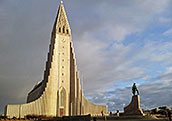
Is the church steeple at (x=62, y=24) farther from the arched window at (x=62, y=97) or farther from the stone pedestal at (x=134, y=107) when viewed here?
the stone pedestal at (x=134, y=107)

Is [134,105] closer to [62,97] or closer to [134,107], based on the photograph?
[134,107]

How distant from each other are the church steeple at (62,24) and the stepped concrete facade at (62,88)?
20.8 inches

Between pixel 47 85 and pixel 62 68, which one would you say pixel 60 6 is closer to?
pixel 62 68

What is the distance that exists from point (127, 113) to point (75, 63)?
18759 mm

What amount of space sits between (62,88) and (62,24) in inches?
743

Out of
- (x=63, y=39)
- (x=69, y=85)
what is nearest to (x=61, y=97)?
(x=69, y=85)

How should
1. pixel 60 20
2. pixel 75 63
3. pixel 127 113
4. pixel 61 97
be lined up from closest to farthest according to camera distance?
pixel 127 113, pixel 61 97, pixel 75 63, pixel 60 20

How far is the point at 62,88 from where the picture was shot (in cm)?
4388

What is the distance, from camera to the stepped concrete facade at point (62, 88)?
130ft

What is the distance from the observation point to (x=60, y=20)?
5250 centimetres

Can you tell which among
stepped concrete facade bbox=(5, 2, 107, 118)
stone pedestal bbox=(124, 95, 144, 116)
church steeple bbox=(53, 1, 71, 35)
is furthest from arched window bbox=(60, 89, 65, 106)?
church steeple bbox=(53, 1, 71, 35)

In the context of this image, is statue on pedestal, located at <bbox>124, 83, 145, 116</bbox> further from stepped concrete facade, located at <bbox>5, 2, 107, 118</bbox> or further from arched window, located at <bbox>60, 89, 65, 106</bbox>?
arched window, located at <bbox>60, 89, 65, 106</bbox>

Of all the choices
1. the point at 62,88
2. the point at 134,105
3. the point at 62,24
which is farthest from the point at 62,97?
the point at 62,24

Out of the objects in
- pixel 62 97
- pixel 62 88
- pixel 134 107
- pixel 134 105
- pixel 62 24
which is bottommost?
pixel 134 107
